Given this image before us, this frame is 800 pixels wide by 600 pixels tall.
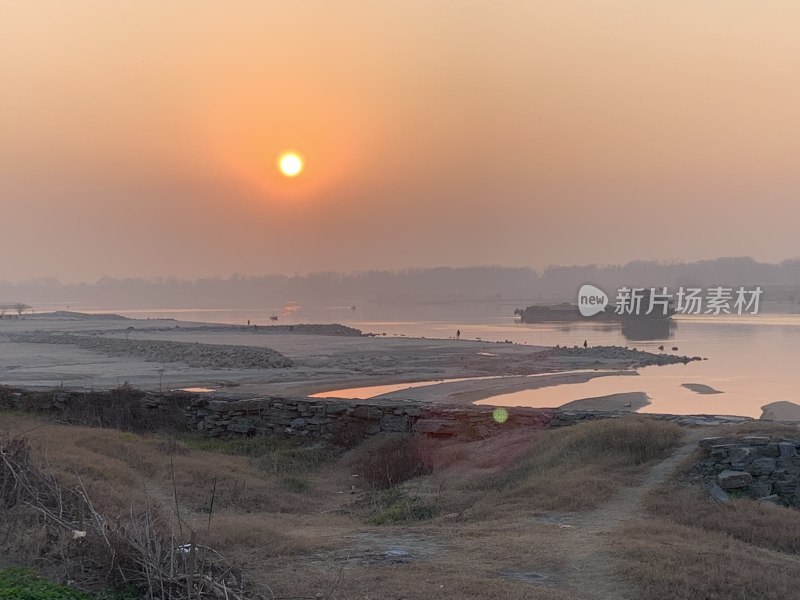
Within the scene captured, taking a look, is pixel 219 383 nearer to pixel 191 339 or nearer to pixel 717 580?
pixel 717 580

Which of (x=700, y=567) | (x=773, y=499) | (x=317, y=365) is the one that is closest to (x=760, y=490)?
(x=773, y=499)

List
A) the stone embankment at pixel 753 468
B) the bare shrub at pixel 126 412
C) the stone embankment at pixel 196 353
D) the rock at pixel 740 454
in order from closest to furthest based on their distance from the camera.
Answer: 1. the stone embankment at pixel 753 468
2. the rock at pixel 740 454
3. the bare shrub at pixel 126 412
4. the stone embankment at pixel 196 353

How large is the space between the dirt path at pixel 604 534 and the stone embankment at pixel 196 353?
27.7m

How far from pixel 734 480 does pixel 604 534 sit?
341cm

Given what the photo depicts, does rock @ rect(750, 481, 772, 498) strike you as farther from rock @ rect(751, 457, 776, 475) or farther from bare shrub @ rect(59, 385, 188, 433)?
bare shrub @ rect(59, 385, 188, 433)

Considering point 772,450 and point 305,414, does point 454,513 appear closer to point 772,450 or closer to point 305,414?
point 772,450

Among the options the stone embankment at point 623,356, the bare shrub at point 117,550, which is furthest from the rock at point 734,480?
the stone embankment at point 623,356

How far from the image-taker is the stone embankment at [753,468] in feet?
38.5

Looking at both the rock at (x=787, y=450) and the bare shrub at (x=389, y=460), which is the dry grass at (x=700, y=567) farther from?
the bare shrub at (x=389, y=460)

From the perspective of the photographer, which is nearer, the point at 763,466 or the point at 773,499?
the point at 773,499

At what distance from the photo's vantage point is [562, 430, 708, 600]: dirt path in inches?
303

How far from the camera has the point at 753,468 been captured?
12.2 m

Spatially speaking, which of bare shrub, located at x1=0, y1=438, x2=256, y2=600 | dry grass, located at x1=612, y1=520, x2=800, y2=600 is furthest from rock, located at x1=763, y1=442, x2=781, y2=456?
bare shrub, located at x1=0, y1=438, x2=256, y2=600

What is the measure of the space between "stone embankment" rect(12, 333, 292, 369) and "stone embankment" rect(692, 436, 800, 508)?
1105 inches
